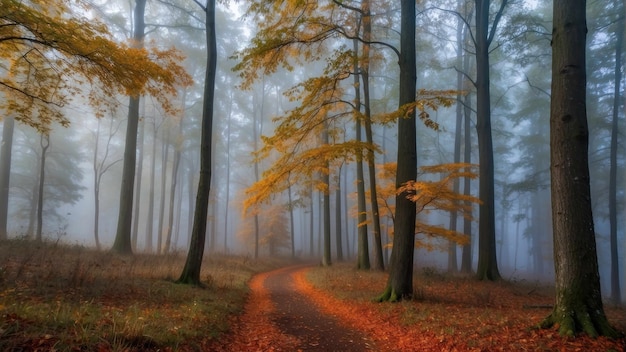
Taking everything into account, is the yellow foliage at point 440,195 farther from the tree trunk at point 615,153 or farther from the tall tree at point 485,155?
the tree trunk at point 615,153

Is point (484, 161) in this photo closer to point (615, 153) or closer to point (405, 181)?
point (405, 181)

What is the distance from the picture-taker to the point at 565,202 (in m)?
4.98

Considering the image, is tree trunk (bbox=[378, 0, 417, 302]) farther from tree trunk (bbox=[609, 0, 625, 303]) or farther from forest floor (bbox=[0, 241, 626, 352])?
tree trunk (bbox=[609, 0, 625, 303])

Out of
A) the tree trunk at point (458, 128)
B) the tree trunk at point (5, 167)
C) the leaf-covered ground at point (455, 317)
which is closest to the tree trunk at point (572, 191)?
the leaf-covered ground at point (455, 317)

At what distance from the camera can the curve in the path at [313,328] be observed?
524cm

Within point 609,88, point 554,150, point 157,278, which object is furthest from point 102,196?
point 609,88

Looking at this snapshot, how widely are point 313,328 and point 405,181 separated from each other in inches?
162

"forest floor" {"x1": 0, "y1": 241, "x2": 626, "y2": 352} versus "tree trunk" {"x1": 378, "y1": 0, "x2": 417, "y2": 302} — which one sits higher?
"tree trunk" {"x1": 378, "y1": 0, "x2": 417, "y2": 302}

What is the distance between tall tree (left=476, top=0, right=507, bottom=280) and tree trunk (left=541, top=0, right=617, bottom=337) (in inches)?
282

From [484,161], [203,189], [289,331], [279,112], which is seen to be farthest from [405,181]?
[279,112]

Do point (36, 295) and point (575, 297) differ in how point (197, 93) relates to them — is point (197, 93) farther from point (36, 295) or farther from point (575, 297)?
point (575, 297)

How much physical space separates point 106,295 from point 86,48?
18.2 feet

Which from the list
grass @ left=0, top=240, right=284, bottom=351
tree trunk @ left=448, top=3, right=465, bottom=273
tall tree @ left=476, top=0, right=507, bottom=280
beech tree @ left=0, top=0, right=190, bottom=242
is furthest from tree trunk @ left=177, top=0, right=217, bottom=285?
tree trunk @ left=448, top=3, right=465, bottom=273

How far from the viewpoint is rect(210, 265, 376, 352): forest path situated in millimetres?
5094
